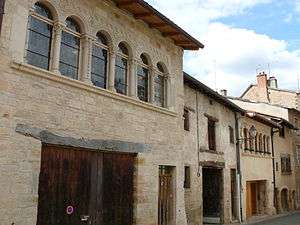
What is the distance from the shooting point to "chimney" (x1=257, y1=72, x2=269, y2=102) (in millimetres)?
32500

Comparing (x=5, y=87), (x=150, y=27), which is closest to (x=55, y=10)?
(x=5, y=87)

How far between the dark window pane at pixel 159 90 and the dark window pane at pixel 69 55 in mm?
3211

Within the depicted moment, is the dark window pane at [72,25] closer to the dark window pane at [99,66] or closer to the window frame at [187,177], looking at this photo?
the dark window pane at [99,66]

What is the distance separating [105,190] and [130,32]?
4313 millimetres

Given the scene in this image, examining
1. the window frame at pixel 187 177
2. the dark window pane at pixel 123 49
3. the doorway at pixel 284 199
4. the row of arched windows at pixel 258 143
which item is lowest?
the doorway at pixel 284 199

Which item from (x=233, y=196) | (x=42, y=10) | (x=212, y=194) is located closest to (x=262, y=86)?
(x=233, y=196)

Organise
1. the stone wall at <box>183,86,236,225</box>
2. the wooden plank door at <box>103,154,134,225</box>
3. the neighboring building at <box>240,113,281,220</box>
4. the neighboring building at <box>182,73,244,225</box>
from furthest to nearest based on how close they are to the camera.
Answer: the neighboring building at <box>240,113,281,220</box> < the neighboring building at <box>182,73,244,225</box> < the stone wall at <box>183,86,236,225</box> < the wooden plank door at <box>103,154,134,225</box>

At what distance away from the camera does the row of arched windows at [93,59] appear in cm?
822

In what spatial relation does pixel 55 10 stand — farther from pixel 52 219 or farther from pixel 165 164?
pixel 165 164

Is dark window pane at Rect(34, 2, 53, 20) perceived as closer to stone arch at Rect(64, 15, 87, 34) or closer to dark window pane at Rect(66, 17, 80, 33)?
dark window pane at Rect(66, 17, 80, 33)

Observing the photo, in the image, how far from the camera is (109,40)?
10.1 metres

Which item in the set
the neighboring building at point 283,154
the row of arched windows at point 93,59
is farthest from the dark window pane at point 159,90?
the neighboring building at point 283,154

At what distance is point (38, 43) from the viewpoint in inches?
325

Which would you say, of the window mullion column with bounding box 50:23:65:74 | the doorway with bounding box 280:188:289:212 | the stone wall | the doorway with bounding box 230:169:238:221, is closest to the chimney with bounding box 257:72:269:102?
the doorway with bounding box 280:188:289:212
